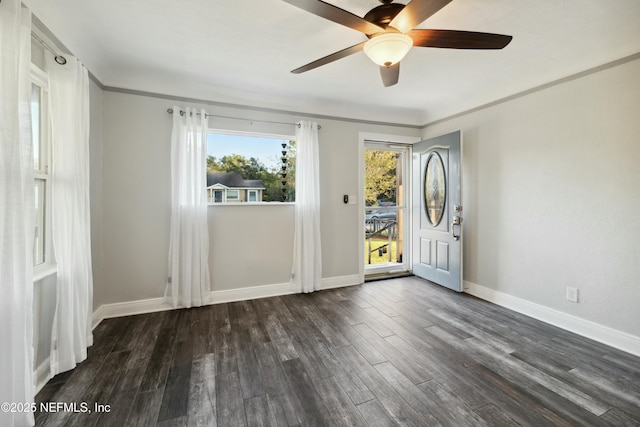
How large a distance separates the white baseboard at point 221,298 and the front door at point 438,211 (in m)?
1.12

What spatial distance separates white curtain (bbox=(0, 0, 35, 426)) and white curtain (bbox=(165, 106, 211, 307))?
1.49 metres

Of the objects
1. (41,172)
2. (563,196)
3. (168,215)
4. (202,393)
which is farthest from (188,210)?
(563,196)

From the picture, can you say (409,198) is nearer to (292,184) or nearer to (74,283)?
(292,184)

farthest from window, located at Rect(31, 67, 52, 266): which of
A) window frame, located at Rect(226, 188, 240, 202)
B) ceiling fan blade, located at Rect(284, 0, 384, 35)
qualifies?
ceiling fan blade, located at Rect(284, 0, 384, 35)

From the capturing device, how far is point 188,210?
297 centimetres

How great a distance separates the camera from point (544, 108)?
8.98 ft

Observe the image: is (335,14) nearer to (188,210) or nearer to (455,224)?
(188,210)

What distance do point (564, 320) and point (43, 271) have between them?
14.5ft

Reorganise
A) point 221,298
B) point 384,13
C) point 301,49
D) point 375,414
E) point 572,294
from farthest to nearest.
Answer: point 221,298 → point 572,294 → point 301,49 → point 384,13 → point 375,414

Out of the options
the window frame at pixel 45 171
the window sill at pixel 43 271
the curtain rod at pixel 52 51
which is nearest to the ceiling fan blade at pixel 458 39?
the curtain rod at pixel 52 51

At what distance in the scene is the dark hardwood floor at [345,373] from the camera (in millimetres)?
1530

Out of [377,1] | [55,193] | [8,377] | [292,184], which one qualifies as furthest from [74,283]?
[377,1]

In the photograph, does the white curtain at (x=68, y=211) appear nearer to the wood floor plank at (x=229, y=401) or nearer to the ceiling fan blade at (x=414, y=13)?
the wood floor plank at (x=229, y=401)

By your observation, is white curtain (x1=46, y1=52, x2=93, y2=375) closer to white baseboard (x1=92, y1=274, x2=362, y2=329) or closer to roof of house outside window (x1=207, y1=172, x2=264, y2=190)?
white baseboard (x1=92, y1=274, x2=362, y2=329)
